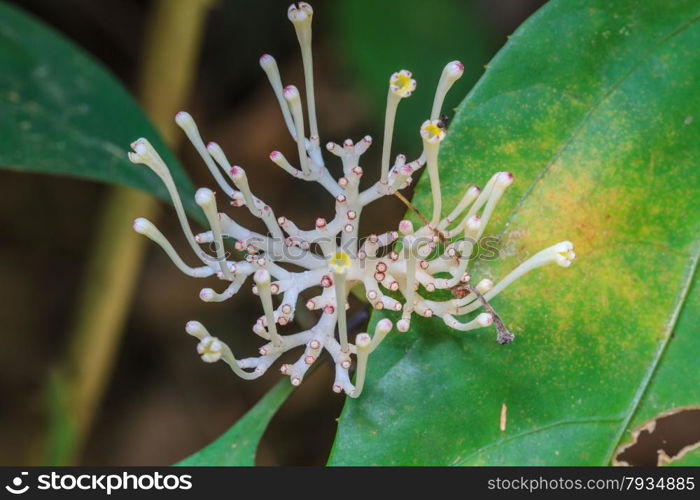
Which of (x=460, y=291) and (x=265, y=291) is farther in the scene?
(x=460, y=291)

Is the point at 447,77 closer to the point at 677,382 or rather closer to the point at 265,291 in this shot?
the point at 265,291

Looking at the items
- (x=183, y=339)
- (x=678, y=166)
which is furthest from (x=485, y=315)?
(x=183, y=339)

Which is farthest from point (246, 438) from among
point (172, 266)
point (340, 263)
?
point (172, 266)

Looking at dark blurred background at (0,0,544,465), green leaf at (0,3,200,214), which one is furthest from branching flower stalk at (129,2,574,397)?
dark blurred background at (0,0,544,465)

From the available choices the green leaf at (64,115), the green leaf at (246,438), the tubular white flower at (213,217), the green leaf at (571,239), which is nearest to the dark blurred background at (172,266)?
the green leaf at (64,115)

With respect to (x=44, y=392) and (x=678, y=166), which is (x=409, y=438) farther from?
(x=44, y=392)

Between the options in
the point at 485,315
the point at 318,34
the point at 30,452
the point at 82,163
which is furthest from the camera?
the point at 318,34

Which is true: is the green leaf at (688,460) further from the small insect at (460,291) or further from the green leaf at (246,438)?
the green leaf at (246,438)
